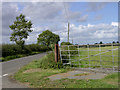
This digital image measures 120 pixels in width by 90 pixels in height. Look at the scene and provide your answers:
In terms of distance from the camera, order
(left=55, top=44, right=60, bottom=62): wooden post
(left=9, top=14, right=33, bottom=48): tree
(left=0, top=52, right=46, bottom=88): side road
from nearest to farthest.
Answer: (left=0, top=52, right=46, bottom=88): side road, (left=55, top=44, right=60, bottom=62): wooden post, (left=9, top=14, right=33, bottom=48): tree

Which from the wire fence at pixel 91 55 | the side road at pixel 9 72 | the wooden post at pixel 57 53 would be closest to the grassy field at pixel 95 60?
the wire fence at pixel 91 55

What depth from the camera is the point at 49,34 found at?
63.4 metres

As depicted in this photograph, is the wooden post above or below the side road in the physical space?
above

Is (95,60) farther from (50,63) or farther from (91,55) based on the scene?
(50,63)

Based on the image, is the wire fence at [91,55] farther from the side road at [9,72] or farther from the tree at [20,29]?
the tree at [20,29]

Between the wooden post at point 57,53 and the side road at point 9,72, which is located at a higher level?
the wooden post at point 57,53

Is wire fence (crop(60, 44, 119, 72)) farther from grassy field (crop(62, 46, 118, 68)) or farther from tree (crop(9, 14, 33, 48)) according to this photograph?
tree (crop(9, 14, 33, 48))

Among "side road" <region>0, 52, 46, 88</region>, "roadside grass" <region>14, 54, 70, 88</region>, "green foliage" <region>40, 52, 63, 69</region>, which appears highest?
"green foliage" <region>40, 52, 63, 69</region>

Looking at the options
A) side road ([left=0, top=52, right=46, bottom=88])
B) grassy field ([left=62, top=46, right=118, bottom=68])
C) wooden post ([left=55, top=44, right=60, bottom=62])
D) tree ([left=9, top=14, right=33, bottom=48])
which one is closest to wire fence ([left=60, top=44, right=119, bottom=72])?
grassy field ([left=62, top=46, right=118, bottom=68])

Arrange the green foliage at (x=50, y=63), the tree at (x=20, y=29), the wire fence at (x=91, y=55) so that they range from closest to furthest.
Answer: the wire fence at (x=91, y=55) < the green foliage at (x=50, y=63) < the tree at (x=20, y=29)

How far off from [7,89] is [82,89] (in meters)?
3.36

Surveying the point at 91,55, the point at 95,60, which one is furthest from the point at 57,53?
the point at 95,60

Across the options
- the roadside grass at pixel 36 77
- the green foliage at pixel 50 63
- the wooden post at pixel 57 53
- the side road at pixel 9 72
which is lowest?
the side road at pixel 9 72

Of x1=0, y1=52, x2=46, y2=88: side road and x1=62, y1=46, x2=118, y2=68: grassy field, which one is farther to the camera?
x1=62, y1=46, x2=118, y2=68: grassy field
